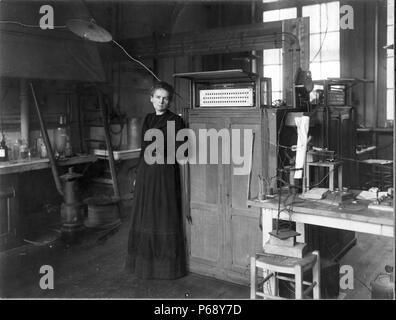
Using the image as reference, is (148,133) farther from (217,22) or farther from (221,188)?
(217,22)

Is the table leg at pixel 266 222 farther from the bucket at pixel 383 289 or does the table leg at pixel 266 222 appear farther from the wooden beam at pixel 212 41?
the wooden beam at pixel 212 41

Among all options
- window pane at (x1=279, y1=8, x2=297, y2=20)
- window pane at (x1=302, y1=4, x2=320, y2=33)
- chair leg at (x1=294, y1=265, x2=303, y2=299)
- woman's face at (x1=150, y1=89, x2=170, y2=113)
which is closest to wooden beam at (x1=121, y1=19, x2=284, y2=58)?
woman's face at (x1=150, y1=89, x2=170, y2=113)

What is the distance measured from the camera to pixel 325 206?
3.49 metres

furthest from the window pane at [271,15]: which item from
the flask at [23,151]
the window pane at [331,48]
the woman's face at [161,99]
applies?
the woman's face at [161,99]

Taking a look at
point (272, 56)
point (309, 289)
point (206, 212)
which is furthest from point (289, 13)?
point (309, 289)

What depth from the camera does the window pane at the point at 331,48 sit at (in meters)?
9.09

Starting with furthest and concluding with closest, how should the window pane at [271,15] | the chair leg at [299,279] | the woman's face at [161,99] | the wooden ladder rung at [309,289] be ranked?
the window pane at [271,15]
the woman's face at [161,99]
the wooden ladder rung at [309,289]
the chair leg at [299,279]

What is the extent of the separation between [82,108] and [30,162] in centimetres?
200

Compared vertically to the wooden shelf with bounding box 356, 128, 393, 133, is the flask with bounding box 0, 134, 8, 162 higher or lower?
lower

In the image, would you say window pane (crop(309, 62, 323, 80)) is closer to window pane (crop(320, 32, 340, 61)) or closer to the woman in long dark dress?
window pane (crop(320, 32, 340, 61))

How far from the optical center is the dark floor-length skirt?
423 cm

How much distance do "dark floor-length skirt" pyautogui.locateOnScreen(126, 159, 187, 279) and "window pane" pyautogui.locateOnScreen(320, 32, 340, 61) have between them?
6172 millimetres

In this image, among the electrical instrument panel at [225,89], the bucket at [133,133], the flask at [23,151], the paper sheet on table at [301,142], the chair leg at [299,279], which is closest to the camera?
the chair leg at [299,279]

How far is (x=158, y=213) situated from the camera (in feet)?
13.9
